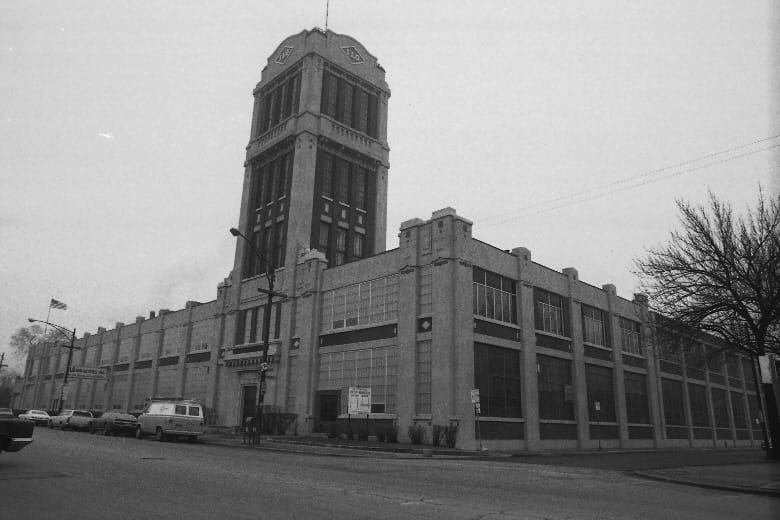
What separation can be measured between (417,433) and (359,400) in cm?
356

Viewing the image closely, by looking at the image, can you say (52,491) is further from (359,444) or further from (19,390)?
(19,390)

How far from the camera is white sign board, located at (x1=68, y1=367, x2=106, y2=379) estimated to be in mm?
49125

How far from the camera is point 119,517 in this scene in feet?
22.7

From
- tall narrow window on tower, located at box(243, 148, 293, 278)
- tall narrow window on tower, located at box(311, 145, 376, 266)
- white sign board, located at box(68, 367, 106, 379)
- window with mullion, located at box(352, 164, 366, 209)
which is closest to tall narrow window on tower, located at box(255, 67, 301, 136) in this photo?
tall narrow window on tower, located at box(243, 148, 293, 278)

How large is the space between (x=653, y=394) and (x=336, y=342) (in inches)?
1021

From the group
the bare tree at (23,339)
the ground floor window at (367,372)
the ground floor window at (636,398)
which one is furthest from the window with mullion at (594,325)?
the bare tree at (23,339)

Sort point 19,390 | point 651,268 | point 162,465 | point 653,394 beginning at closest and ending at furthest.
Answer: point 162,465
point 651,268
point 653,394
point 19,390

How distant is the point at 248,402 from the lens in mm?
40969

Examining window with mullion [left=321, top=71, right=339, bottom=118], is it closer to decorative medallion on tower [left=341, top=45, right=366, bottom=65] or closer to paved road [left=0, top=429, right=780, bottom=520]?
decorative medallion on tower [left=341, top=45, right=366, bottom=65]

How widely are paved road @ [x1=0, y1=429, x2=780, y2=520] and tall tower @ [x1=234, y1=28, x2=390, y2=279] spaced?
28.2 meters

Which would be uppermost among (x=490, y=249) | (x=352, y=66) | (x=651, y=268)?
(x=352, y=66)

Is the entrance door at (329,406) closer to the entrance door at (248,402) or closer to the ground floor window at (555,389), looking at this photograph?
the entrance door at (248,402)

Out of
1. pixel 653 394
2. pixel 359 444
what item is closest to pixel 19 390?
pixel 359 444

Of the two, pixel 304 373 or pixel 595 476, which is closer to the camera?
pixel 595 476
